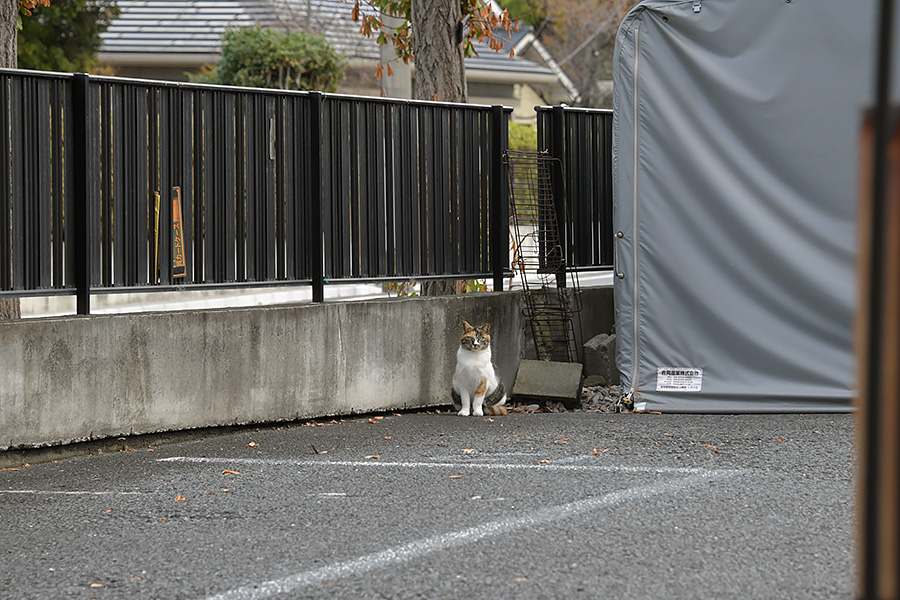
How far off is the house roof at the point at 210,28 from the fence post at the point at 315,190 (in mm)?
22979

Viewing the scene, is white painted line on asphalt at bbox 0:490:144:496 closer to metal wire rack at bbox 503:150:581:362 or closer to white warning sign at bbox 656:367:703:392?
white warning sign at bbox 656:367:703:392

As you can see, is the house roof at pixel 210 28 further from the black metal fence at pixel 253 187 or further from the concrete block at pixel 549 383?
the concrete block at pixel 549 383

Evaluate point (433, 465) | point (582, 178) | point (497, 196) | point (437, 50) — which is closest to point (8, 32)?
point (437, 50)

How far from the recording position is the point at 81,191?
22.6ft

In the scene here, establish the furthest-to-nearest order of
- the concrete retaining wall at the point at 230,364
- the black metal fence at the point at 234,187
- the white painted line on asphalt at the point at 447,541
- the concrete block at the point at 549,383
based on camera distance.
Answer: the concrete block at the point at 549,383 < the black metal fence at the point at 234,187 < the concrete retaining wall at the point at 230,364 < the white painted line on asphalt at the point at 447,541

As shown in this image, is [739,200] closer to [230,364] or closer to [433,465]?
[433,465]

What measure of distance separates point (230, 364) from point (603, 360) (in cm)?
331

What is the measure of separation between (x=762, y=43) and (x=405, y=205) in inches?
112

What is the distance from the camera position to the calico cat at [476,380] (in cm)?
817

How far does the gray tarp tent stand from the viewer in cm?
787

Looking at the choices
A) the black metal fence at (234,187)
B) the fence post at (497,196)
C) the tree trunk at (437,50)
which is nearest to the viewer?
the black metal fence at (234,187)

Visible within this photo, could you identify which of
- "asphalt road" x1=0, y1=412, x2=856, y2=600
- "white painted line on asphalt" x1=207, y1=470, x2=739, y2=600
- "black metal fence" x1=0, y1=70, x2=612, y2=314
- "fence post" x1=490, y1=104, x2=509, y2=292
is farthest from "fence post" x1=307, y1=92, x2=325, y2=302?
"white painted line on asphalt" x1=207, y1=470, x2=739, y2=600

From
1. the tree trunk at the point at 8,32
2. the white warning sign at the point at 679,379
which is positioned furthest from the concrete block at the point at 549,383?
the tree trunk at the point at 8,32

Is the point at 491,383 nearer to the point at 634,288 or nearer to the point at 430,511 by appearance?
the point at 634,288
